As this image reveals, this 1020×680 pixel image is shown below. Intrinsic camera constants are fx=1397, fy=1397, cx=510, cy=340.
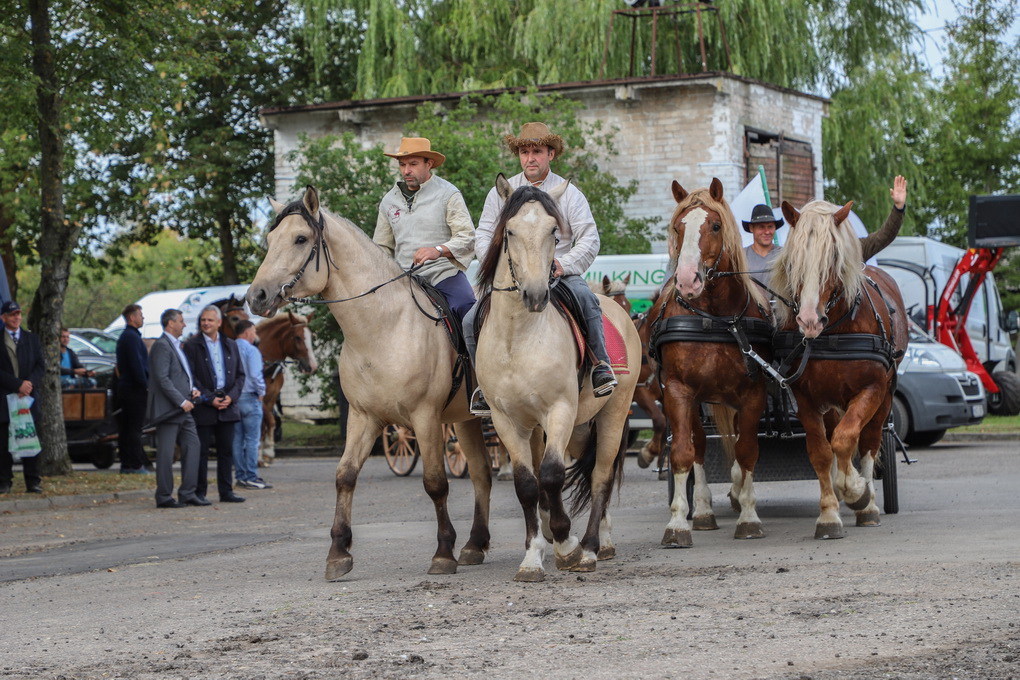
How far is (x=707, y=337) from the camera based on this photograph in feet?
32.7

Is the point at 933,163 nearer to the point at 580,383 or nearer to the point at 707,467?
the point at 707,467

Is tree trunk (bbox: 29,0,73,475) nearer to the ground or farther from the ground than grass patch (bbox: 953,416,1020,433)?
farther from the ground

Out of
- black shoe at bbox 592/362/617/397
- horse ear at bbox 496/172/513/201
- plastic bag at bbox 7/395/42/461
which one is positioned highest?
horse ear at bbox 496/172/513/201

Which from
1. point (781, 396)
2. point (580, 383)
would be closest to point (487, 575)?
point (580, 383)

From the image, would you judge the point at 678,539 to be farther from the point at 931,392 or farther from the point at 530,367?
the point at 931,392

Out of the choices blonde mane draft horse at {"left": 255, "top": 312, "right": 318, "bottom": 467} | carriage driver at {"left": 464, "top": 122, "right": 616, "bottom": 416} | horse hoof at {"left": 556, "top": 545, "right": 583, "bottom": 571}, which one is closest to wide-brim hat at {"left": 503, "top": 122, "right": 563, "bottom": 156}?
carriage driver at {"left": 464, "top": 122, "right": 616, "bottom": 416}

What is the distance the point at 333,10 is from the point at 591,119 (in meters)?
8.32

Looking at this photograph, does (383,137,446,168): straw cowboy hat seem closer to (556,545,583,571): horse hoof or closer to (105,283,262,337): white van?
(556,545,583,571): horse hoof

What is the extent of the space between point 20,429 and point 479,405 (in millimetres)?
8515

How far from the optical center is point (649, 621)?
258 inches

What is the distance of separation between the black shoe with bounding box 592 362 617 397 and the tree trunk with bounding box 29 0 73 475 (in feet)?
35.6

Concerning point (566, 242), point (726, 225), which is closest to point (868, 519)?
point (726, 225)

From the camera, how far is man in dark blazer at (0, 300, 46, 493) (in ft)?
51.4

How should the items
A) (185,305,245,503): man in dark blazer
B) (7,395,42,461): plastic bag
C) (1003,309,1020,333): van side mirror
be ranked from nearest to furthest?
(7,395,42,461): plastic bag → (185,305,245,503): man in dark blazer → (1003,309,1020,333): van side mirror
